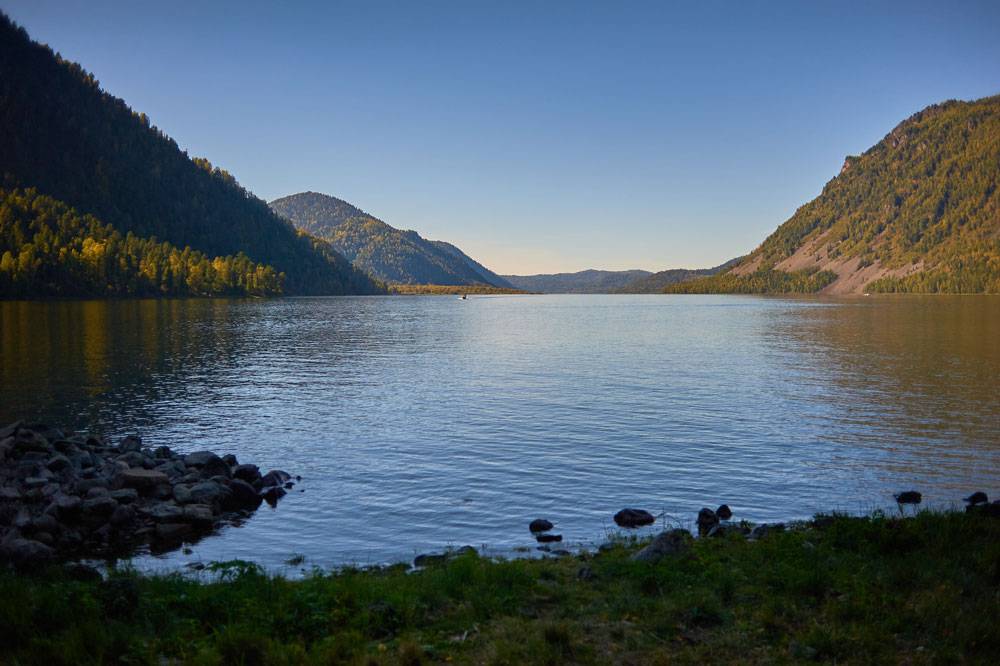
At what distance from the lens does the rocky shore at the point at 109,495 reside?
839 inches

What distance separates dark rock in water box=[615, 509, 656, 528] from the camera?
914 inches

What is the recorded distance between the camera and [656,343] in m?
99.1

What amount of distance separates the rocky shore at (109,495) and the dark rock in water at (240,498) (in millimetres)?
37

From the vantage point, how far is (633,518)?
23375mm

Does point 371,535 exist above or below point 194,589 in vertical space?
below

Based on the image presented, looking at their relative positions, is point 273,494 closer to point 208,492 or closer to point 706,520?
point 208,492

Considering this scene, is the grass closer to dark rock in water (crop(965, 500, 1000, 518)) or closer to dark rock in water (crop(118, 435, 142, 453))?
dark rock in water (crop(965, 500, 1000, 518))

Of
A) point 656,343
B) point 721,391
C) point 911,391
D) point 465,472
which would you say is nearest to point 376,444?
point 465,472

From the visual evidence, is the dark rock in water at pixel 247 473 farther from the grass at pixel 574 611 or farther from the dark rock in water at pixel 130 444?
the grass at pixel 574 611

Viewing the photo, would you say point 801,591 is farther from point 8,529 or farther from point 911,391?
point 911,391

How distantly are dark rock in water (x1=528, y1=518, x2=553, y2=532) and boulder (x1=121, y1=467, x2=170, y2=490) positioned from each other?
14.5 metres

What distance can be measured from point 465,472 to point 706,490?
1055 centimetres

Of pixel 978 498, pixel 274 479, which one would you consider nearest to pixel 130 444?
pixel 274 479

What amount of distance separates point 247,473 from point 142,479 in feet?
13.3
